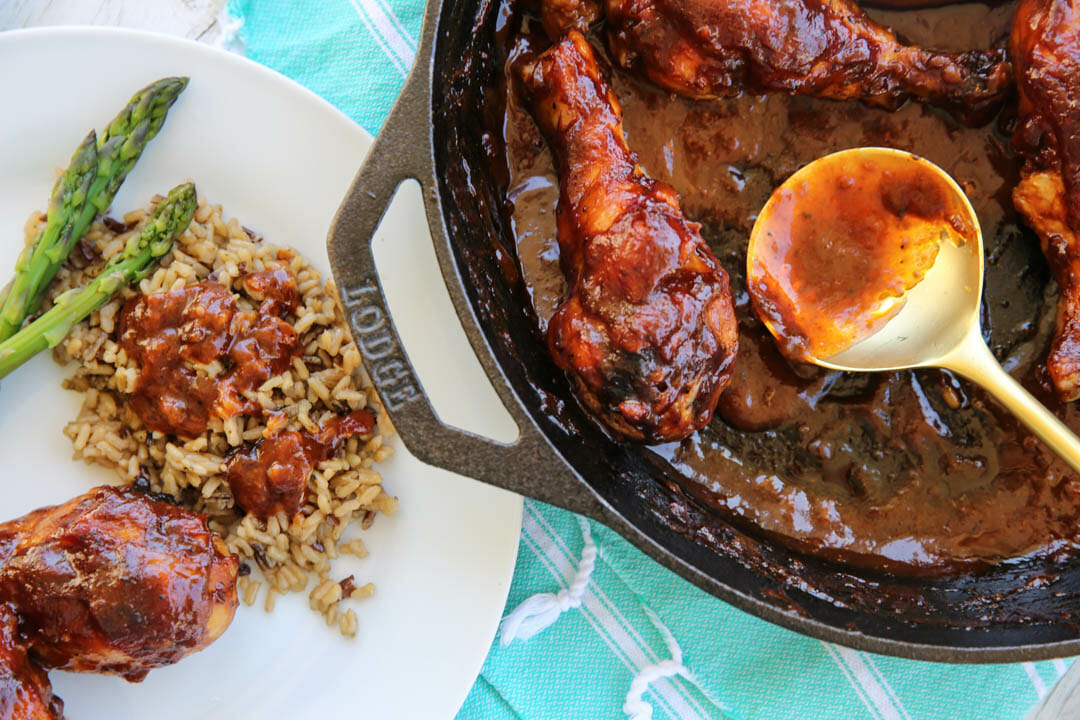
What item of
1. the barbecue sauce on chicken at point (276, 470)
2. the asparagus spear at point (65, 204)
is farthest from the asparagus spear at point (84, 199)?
the barbecue sauce on chicken at point (276, 470)

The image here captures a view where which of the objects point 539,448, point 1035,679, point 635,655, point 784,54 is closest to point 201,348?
point 539,448

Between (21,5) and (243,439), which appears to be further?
(21,5)

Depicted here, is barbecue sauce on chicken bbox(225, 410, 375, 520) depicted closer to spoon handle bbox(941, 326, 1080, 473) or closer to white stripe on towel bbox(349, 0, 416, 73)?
white stripe on towel bbox(349, 0, 416, 73)

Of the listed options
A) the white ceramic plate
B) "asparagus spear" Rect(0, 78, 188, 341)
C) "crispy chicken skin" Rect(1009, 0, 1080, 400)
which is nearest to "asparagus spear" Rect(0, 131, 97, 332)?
"asparagus spear" Rect(0, 78, 188, 341)

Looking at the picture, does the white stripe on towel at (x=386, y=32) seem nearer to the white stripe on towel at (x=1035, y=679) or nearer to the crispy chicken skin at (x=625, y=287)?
the crispy chicken skin at (x=625, y=287)

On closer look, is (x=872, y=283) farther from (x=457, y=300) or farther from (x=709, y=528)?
(x=457, y=300)

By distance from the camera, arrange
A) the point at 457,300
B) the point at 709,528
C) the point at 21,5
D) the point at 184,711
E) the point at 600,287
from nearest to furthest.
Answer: the point at 457,300, the point at 600,287, the point at 709,528, the point at 184,711, the point at 21,5

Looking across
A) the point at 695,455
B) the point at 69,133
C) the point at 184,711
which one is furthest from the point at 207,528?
the point at 695,455

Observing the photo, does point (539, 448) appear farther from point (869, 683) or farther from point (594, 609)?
point (869, 683)
